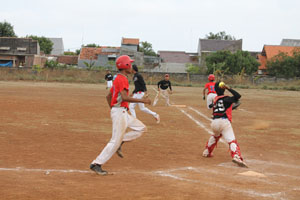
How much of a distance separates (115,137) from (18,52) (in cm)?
6637

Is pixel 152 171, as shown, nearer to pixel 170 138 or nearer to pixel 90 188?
pixel 90 188

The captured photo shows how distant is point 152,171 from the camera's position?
22.1 feet

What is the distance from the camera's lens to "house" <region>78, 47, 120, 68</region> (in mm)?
70550

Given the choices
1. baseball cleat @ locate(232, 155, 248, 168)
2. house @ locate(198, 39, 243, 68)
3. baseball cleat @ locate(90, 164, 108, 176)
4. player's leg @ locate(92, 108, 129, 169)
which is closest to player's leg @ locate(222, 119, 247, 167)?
baseball cleat @ locate(232, 155, 248, 168)

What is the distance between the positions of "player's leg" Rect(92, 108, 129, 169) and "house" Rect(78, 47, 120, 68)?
6350 cm

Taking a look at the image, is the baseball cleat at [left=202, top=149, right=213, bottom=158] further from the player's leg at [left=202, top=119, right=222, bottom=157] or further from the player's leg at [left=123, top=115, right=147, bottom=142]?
the player's leg at [left=123, top=115, right=147, bottom=142]

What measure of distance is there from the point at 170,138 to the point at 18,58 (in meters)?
63.4

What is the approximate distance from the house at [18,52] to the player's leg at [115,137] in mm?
64170

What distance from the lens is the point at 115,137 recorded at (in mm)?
6215

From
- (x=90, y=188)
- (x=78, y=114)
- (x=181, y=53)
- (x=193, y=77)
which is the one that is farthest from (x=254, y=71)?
(x=90, y=188)

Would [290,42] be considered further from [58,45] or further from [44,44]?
[58,45]

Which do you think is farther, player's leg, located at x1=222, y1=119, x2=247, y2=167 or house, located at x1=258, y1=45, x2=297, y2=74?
house, located at x1=258, y1=45, x2=297, y2=74

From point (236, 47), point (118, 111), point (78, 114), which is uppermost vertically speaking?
point (236, 47)

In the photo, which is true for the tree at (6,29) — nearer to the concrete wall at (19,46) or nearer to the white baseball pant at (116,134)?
the concrete wall at (19,46)
